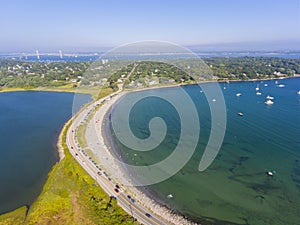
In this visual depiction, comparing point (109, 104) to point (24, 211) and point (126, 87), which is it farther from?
point (24, 211)

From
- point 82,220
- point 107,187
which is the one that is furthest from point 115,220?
point 107,187

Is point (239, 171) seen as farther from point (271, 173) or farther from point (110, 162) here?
point (110, 162)

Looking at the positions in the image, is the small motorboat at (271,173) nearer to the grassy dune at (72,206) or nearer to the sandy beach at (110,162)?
the sandy beach at (110,162)

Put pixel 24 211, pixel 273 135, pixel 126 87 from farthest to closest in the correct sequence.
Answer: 1. pixel 126 87
2. pixel 273 135
3. pixel 24 211

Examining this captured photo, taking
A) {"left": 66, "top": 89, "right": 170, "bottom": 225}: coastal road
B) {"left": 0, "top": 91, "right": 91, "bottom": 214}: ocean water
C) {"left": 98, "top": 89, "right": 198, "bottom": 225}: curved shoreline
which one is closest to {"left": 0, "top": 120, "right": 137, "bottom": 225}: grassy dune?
{"left": 66, "top": 89, "right": 170, "bottom": 225}: coastal road

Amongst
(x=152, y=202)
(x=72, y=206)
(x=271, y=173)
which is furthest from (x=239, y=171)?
(x=72, y=206)
